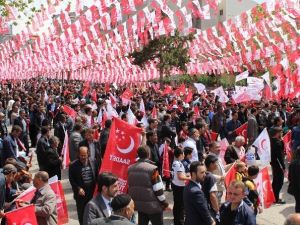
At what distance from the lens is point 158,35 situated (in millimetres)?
33062

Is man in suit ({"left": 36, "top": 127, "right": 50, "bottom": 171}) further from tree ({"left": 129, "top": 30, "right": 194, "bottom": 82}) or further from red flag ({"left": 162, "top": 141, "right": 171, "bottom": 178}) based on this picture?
tree ({"left": 129, "top": 30, "right": 194, "bottom": 82})

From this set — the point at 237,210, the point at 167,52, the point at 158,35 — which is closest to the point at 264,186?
the point at 237,210

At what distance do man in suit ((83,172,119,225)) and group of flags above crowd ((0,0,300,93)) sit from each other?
35.7 feet

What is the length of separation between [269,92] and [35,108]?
9.35m

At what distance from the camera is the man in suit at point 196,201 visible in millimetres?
5891

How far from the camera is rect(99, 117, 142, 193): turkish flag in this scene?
7.45 m

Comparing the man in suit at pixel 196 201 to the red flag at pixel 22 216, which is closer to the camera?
the red flag at pixel 22 216

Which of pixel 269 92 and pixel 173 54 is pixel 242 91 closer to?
pixel 269 92

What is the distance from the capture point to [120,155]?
24.7 ft

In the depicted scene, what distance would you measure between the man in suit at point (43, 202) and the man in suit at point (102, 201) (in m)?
0.90

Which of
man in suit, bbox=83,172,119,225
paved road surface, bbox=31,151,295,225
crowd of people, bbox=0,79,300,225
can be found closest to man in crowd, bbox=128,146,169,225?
crowd of people, bbox=0,79,300,225

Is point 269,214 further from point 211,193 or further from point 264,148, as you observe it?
point 211,193

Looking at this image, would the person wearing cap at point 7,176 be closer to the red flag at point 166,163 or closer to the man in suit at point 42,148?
the man in suit at point 42,148

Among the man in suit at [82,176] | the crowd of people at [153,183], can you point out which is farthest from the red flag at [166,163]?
the man in suit at [82,176]
